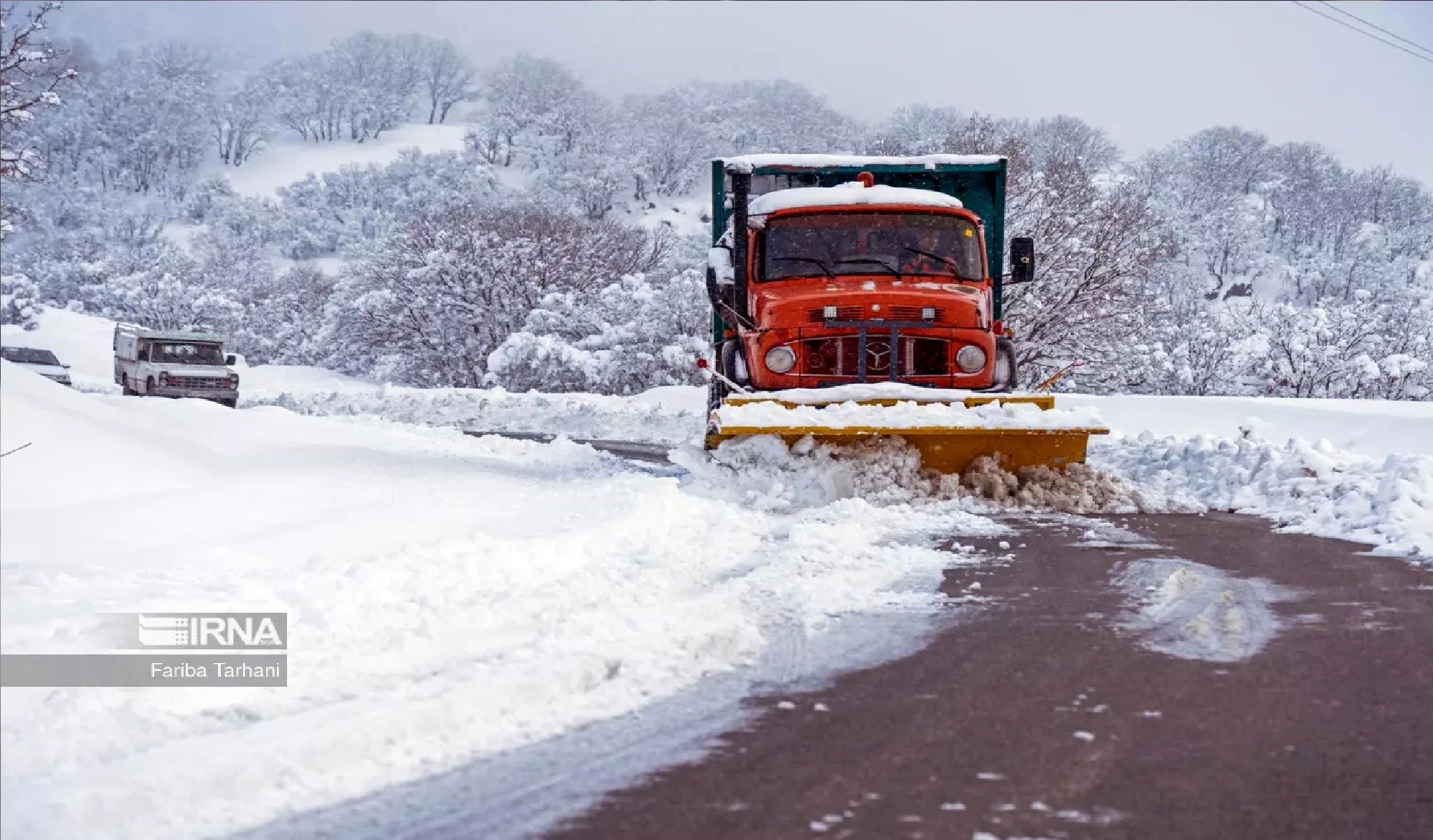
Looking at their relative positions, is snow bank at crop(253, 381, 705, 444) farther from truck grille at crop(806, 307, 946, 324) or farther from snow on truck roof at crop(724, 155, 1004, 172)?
truck grille at crop(806, 307, 946, 324)

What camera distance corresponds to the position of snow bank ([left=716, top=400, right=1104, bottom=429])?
9367mm

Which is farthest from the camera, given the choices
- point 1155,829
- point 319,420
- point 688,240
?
point 688,240

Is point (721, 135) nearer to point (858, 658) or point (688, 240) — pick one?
point (688, 240)

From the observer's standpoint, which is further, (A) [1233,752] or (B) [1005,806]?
(A) [1233,752]

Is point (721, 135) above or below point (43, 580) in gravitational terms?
above

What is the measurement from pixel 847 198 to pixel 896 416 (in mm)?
2995

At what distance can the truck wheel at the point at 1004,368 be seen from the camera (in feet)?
36.1

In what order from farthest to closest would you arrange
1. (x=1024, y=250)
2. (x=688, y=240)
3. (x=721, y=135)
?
(x=721, y=135) → (x=688, y=240) → (x=1024, y=250)

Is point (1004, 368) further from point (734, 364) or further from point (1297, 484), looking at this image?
point (1297, 484)

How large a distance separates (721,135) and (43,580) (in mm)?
129924

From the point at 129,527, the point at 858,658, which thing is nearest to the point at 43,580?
the point at 129,527

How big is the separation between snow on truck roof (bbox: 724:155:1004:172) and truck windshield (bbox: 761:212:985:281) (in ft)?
3.47

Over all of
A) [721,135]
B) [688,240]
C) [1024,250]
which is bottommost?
[1024,250]

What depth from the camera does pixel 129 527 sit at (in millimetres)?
6461
